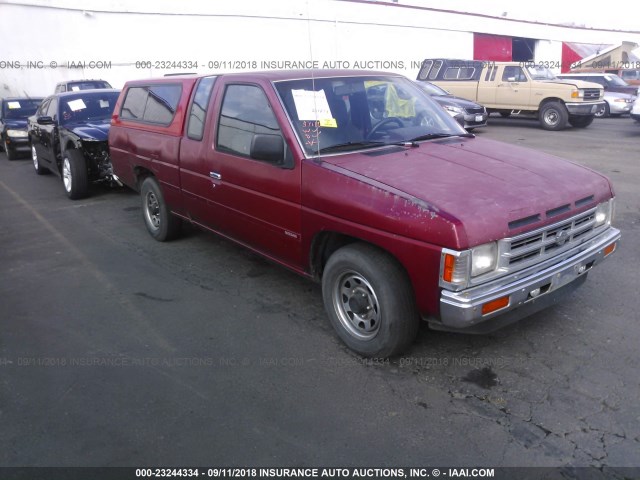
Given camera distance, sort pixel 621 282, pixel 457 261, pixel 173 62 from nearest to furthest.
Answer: pixel 457 261 → pixel 621 282 → pixel 173 62

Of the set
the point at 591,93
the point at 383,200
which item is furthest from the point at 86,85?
the point at 383,200

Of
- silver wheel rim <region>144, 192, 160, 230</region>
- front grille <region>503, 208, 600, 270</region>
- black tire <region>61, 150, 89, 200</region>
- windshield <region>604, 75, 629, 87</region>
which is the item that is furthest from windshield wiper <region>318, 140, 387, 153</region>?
windshield <region>604, 75, 629, 87</region>

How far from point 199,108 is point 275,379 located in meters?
2.73

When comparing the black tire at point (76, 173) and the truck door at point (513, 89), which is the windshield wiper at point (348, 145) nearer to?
the black tire at point (76, 173)

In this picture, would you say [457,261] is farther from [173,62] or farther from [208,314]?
[173,62]

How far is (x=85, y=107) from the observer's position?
379 inches

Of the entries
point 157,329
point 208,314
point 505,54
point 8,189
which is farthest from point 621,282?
point 505,54

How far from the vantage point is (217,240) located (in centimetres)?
641

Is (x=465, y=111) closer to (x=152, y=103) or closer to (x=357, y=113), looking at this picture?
(x=152, y=103)

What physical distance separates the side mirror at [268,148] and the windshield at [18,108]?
505 inches

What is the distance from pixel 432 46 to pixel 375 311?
99.9 ft

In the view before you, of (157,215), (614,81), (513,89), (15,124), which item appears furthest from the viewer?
(614,81)

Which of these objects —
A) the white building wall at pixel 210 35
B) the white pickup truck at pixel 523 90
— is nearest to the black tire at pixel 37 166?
the white building wall at pixel 210 35

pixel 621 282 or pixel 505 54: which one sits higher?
pixel 505 54
